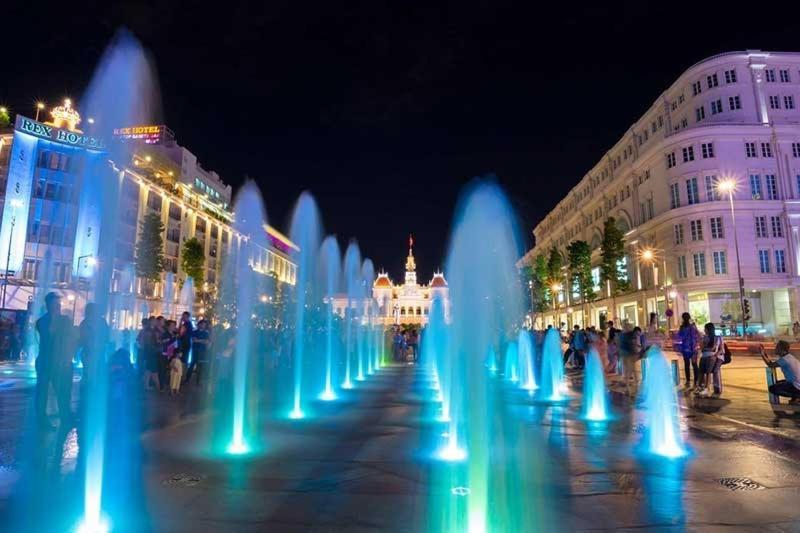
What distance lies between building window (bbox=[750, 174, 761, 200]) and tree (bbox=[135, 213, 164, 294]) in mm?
57417

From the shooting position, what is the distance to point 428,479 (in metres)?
5.72

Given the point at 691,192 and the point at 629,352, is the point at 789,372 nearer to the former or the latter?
the point at 629,352

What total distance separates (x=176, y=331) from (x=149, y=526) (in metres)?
12.3

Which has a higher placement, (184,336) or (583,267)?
(583,267)

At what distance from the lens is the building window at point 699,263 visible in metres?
44.3

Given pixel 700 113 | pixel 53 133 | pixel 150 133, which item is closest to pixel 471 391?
pixel 700 113

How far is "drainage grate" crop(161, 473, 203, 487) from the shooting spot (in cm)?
545

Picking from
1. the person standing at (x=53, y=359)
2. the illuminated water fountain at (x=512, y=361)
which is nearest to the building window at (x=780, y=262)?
the illuminated water fountain at (x=512, y=361)

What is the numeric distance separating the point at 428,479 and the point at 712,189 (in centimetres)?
4854

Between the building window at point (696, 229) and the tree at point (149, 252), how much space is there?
52.2 m

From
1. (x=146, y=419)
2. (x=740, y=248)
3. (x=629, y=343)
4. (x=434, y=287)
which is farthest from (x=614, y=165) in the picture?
(x=434, y=287)

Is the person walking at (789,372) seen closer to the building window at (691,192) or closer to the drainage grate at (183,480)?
the drainage grate at (183,480)

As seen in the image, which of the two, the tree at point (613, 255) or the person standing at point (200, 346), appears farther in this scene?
the tree at point (613, 255)

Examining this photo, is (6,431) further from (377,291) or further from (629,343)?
(377,291)
